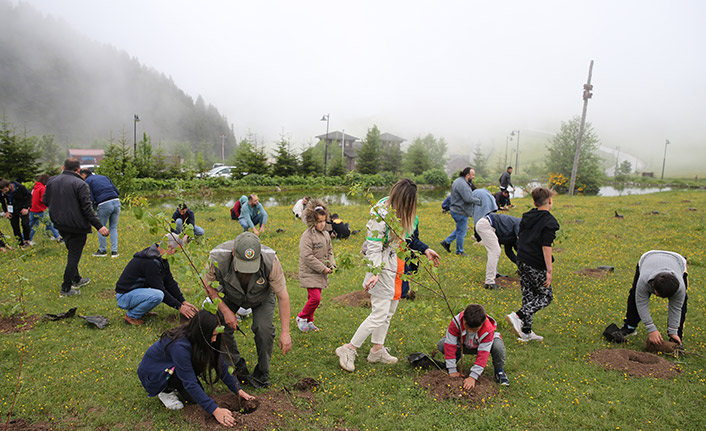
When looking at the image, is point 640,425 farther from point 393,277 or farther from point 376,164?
point 376,164

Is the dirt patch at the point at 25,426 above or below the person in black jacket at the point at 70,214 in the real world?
below

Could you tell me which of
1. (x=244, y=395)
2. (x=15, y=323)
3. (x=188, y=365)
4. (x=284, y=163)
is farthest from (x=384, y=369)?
(x=284, y=163)

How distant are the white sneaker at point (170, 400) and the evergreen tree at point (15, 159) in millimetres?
32325

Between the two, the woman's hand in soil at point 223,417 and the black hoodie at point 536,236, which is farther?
the black hoodie at point 536,236

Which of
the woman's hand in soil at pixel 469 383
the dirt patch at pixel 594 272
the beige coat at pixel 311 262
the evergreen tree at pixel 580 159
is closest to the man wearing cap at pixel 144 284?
the beige coat at pixel 311 262

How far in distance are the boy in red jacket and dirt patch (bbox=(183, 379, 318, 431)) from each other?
174 cm

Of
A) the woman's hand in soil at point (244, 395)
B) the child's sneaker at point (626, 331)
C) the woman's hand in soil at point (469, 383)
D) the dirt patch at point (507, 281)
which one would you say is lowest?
the woman's hand in soil at point (244, 395)

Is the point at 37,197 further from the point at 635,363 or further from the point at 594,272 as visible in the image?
the point at 594,272

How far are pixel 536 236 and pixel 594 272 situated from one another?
5181mm

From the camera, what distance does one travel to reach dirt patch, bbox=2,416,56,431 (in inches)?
142

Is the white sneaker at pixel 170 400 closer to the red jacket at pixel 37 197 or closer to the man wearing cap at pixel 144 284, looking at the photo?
the man wearing cap at pixel 144 284

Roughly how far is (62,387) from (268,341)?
236cm

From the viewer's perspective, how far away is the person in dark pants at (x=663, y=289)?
16.5ft

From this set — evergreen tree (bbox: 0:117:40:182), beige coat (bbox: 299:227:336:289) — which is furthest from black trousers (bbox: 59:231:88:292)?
evergreen tree (bbox: 0:117:40:182)
